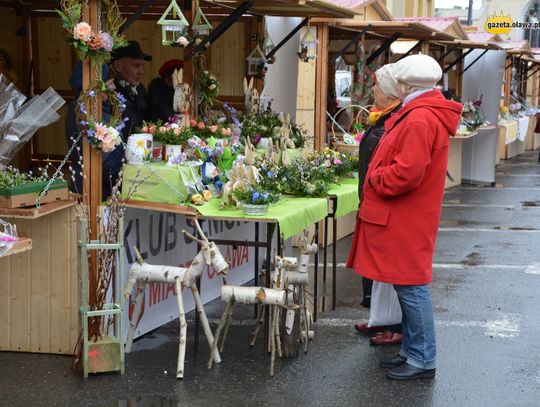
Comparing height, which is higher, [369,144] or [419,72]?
[419,72]

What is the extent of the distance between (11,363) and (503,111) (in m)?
16.1

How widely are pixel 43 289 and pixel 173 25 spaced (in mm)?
1908

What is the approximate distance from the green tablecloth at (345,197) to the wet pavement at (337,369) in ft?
2.71

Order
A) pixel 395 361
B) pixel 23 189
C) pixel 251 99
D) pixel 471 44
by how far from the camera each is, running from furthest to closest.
Answer: pixel 471 44
pixel 251 99
pixel 395 361
pixel 23 189

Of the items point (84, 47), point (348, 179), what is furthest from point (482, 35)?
point (84, 47)

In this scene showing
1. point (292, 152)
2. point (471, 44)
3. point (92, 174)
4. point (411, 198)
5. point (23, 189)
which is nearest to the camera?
point (23, 189)

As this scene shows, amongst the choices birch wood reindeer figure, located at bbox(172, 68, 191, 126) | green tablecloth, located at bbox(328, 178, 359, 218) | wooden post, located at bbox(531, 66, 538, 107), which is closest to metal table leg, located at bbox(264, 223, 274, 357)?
green tablecloth, located at bbox(328, 178, 359, 218)

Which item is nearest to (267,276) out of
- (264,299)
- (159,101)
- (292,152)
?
(264,299)

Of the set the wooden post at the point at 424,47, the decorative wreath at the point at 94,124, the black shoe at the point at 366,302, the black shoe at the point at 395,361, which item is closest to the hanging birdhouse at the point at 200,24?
the decorative wreath at the point at 94,124

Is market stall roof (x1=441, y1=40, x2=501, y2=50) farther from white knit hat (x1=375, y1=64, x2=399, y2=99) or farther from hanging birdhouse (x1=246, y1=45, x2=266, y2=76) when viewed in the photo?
Answer: white knit hat (x1=375, y1=64, x2=399, y2=99)

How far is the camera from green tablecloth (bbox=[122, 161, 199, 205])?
18.8ft

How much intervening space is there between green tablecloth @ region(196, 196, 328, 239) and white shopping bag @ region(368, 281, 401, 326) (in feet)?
2.07

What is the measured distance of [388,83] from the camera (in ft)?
18.5

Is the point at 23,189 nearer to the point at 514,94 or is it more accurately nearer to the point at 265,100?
the point at 265,100
